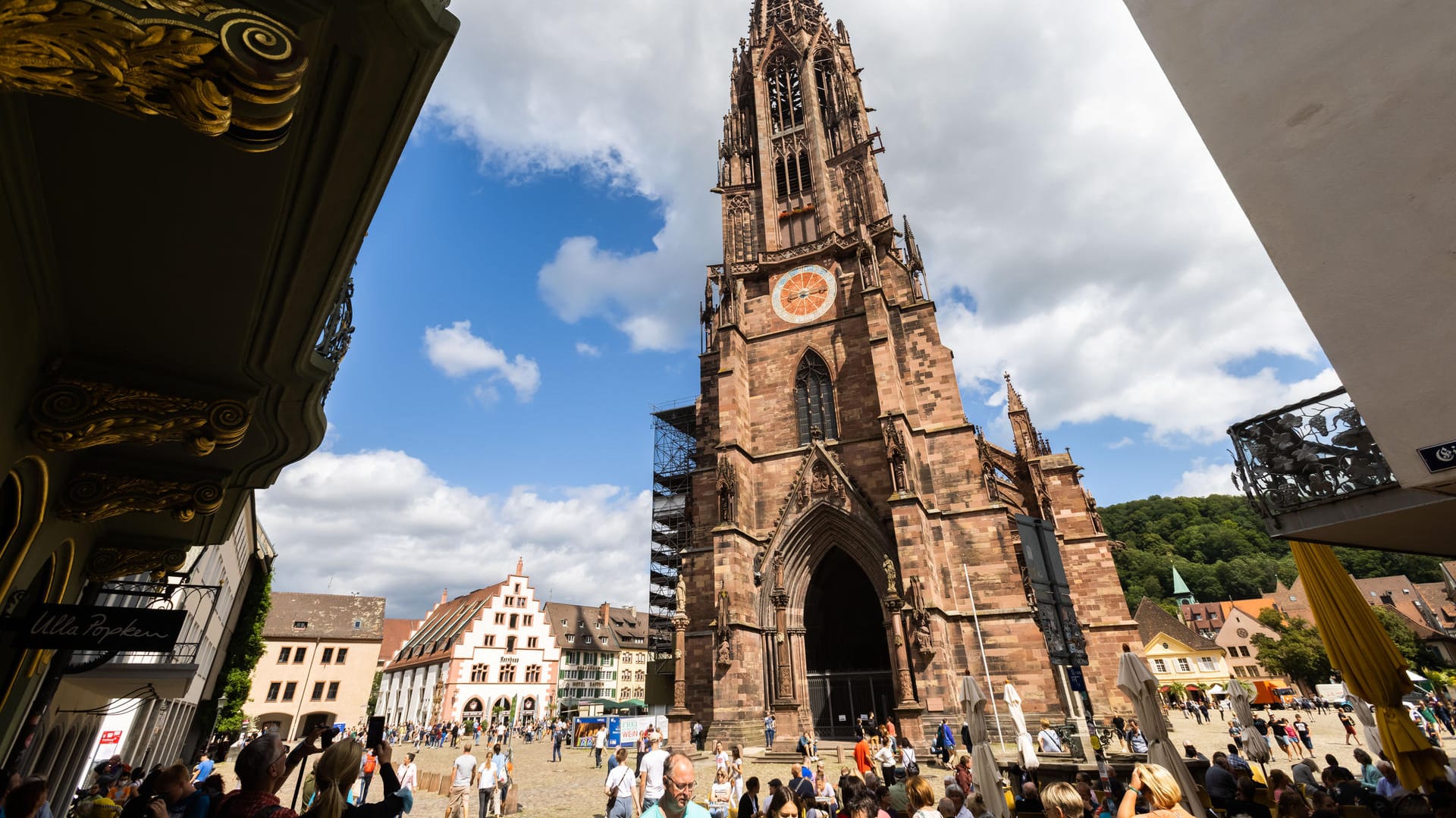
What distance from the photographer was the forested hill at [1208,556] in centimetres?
7144

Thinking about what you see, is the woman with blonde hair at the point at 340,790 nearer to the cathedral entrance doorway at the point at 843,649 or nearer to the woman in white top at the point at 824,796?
the woman in white top at the point at 824,796

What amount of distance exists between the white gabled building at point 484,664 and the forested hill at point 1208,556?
5894cm

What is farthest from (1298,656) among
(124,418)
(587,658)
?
(124,418)

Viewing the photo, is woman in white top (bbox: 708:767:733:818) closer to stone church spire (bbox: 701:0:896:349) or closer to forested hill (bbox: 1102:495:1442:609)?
stone church spire (bbox: 701:0:896:349)

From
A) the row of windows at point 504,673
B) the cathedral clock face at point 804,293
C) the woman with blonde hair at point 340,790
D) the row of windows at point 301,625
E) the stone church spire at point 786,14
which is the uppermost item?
the stone church spire at point 786,14

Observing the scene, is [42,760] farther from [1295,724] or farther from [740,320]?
[1295,724]

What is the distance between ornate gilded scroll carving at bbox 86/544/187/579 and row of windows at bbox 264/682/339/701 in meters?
37.0

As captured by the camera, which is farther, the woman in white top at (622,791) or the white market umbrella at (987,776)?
the white market umbrella at (987,776)

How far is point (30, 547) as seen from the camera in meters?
4.80

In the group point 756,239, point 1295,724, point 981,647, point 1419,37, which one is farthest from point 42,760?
point 1295,724

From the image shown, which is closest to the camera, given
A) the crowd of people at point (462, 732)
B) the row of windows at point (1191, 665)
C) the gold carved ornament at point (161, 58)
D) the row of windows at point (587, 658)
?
the gold carved ornament at point (161, 58)

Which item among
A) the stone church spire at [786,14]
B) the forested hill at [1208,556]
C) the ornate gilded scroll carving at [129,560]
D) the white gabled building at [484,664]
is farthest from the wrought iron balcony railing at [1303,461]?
the forested hill at [1208,556]

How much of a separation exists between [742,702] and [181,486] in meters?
14.9

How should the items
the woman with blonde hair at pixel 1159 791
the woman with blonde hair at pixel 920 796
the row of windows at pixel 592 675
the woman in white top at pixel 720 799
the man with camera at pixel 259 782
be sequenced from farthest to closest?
the row of windows at pixel 592 675 < the woman in white top at pixel 720 799 < the woman with blonde hair at pixel 920 796 < the woman with blonde hair at pixel 1159 791 < the man with camera at pixel 259 782
